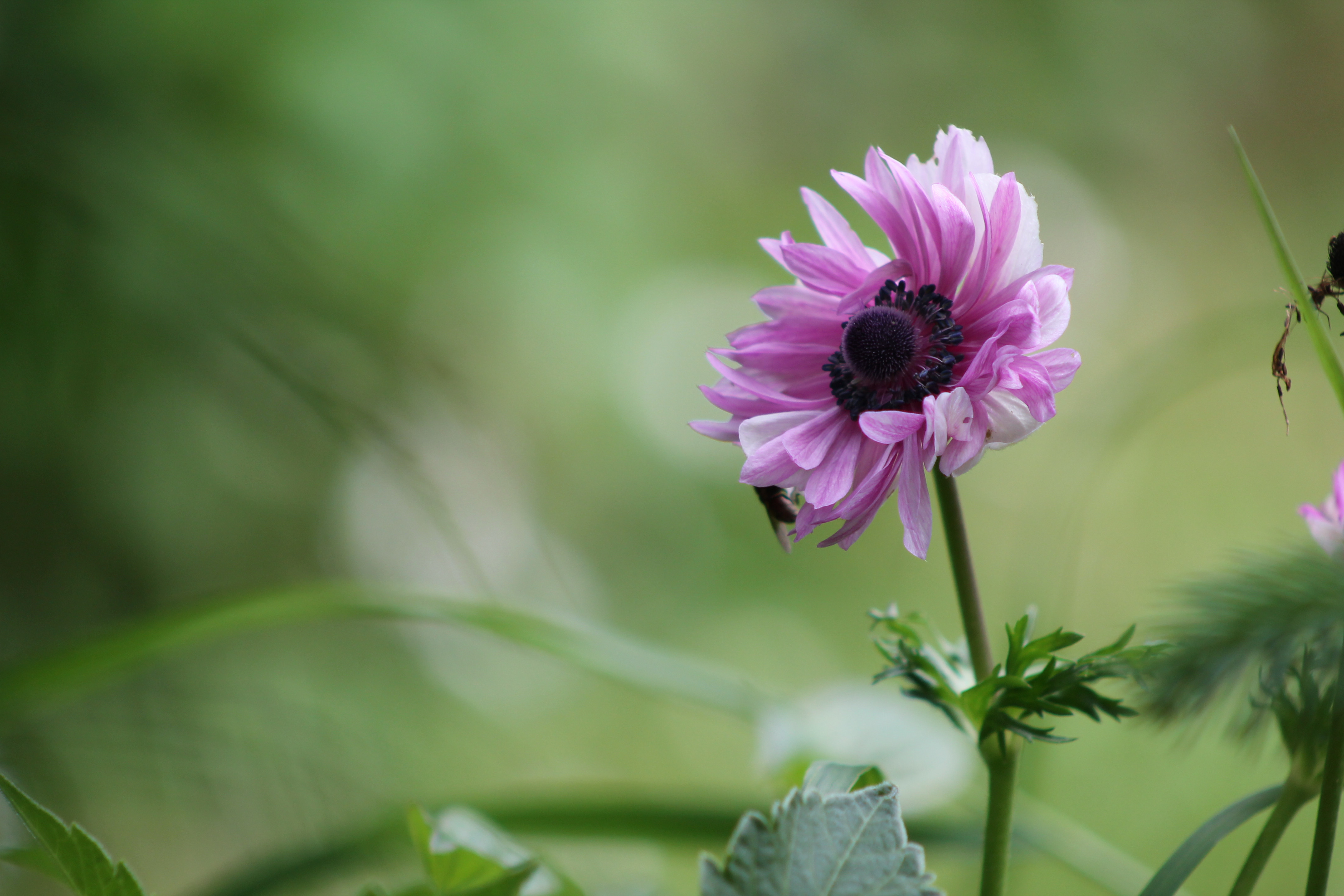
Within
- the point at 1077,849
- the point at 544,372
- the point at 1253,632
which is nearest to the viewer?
the point at 1253,632

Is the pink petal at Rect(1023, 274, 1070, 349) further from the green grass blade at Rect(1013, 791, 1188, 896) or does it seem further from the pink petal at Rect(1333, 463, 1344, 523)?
the green grass blade at Rect(1013, 791, 1188, 896)

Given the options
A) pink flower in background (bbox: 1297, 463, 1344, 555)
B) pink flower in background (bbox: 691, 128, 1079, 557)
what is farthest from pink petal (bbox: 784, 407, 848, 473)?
pink flower in background (bbox: 1297, 463, 1344, 555)

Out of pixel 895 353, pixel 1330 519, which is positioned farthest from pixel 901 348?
pixel 1330 519

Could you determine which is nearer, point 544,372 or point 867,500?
point 867,500

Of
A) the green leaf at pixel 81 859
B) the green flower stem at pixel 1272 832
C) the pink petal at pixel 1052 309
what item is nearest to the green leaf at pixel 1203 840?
the green flower stem at pixel 1272 832

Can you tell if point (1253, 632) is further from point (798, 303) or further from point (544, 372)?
point (544, 372)
